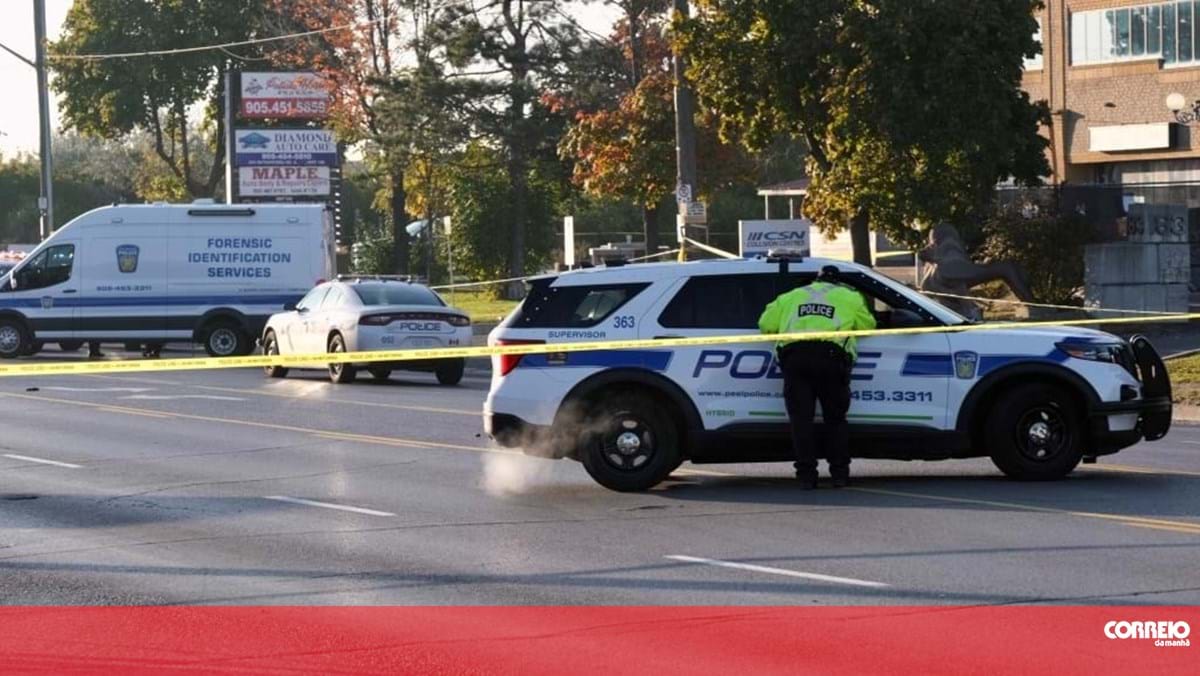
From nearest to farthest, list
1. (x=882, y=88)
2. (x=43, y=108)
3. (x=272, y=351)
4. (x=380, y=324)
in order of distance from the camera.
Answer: (x=380, y=324)
(x=272, y=351)
(x=882, y=88)
(x=43, y=108)

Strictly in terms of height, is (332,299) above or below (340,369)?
above

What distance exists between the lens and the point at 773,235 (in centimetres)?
2902

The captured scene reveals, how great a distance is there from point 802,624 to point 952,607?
81cm

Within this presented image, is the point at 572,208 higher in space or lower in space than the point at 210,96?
lower

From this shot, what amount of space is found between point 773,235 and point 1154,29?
25528mm

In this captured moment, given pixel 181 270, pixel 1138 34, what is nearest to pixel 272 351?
pixel 181 270

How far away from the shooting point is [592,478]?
13828mm

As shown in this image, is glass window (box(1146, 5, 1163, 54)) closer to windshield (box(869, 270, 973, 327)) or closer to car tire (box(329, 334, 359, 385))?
car tire (box(329, 334, 359, 385))

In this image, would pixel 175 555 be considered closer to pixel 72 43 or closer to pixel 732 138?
pixel 732 138

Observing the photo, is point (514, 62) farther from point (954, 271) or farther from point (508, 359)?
point (508, 359)

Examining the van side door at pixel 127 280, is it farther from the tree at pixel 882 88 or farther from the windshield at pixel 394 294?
the tree at pixel 882 88

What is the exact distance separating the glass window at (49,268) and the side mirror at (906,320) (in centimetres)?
2254

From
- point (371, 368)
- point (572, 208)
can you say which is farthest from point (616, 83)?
point (371, 368)

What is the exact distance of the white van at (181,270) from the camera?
32.2 meters
